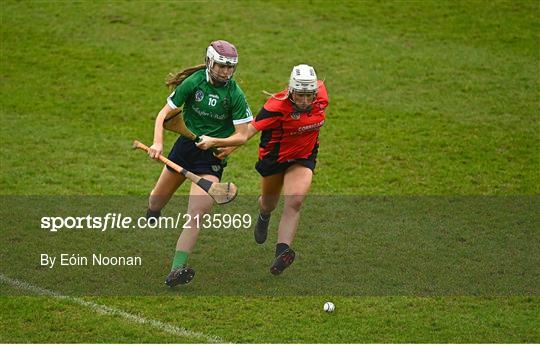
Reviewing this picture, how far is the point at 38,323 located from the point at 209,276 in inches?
78.4

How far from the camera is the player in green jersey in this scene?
10.1 meters

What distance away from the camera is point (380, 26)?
18375mm

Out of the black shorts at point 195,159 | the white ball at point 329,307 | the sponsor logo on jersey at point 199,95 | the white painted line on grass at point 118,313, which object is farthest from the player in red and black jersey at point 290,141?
the white painted line on grass at point 118,313

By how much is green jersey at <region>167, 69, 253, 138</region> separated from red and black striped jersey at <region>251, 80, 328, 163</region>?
216mm

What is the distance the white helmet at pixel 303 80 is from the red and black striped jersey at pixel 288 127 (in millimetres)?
254

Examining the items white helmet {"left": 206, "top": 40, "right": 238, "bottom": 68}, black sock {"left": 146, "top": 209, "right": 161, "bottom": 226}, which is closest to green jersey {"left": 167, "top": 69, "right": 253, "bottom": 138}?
white helmet {"left": 206, "top": 40, "right": 238, "bottom": 68}

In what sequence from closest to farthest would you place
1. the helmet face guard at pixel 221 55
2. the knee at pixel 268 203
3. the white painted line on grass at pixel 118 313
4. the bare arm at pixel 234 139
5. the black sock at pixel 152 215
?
the white painted line on grass at pixel 118 313
the helmet face guard at pixel 221 55
the bare arm at pixel 234 139
the knee at pixel 268 203
the black sock at pixel 152 215

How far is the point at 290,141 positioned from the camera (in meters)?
10.5

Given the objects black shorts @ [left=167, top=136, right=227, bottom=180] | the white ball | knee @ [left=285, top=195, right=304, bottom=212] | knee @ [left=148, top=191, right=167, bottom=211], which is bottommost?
knee @ [left=148, top=191, right=167, bottom=211]

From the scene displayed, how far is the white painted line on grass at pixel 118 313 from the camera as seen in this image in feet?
29.8

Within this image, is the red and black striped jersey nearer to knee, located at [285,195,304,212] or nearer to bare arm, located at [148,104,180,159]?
knee, located at [285,195,304,212]

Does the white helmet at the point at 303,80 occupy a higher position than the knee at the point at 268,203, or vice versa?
the white helmet at the point at 303,80

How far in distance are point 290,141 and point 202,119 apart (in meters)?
0.94

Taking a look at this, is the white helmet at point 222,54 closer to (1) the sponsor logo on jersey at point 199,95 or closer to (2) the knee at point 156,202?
(1) the sponsor logo on jersey at point 199,95
